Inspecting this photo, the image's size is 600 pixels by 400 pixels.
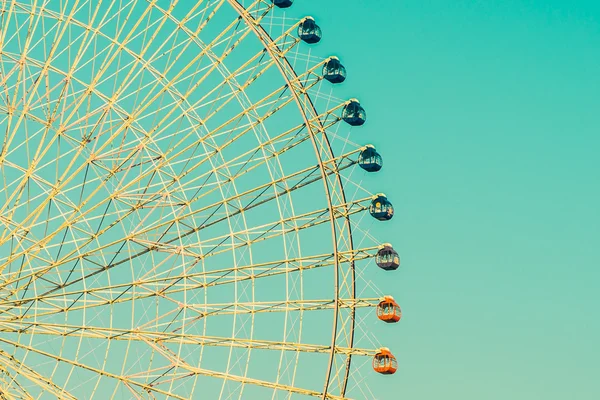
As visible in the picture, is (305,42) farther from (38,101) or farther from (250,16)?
(38,101)

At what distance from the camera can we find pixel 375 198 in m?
49.5

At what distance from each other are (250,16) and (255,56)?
1332mm

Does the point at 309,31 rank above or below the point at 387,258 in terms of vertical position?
above

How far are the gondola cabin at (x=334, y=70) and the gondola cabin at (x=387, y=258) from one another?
595cm

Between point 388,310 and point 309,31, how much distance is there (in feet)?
32.4

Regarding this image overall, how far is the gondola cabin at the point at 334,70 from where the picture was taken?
163ft

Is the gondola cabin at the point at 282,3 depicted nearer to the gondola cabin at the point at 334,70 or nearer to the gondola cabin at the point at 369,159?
the gondola cabin at the point at 334,70

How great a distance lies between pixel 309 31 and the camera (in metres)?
49.7

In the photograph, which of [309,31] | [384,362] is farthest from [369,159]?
[384,362]

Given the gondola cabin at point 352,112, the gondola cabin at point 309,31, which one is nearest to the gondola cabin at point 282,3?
the gondola cabin at point 309,31

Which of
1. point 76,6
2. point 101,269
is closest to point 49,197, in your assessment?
point 101,269

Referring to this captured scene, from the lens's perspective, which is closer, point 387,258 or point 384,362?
point 384,362

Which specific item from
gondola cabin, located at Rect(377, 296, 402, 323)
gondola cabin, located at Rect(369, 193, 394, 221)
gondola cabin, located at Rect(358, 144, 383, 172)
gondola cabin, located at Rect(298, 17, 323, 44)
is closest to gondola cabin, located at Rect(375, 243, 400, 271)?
gondola cabin, located at Rect(369, 193, 394, 221)

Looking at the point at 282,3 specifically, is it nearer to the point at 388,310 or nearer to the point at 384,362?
the point at 388,310
